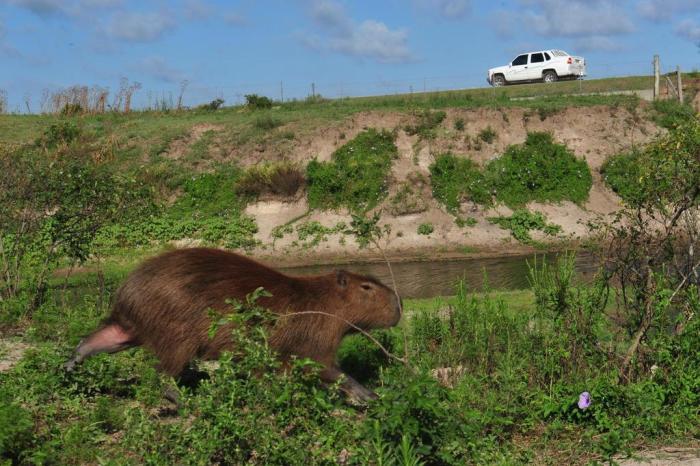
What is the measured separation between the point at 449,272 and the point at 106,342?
41.6 feet

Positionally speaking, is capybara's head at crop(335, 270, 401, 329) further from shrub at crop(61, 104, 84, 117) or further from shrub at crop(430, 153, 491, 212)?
shrub at crop(61, 104, 84, 117)

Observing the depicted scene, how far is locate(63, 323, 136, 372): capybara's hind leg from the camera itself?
6.29m

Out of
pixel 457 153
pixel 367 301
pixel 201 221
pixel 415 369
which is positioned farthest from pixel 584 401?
pixel 457 153

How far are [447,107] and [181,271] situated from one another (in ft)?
75.5

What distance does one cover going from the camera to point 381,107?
96.5 ft

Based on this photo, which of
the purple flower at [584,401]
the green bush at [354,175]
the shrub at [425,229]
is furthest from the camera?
the green bush at [354,175]

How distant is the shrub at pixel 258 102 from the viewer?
3444cm

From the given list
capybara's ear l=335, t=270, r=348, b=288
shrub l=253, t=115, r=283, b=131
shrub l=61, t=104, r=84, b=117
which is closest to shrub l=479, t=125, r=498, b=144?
shrub l=253, t=115, r=283, b=131

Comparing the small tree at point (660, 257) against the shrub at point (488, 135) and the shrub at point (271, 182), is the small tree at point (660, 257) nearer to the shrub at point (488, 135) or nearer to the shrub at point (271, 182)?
the shrub at point (271, 182)

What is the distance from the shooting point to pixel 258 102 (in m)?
34.5

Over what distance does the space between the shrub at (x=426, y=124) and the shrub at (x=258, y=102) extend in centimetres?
925

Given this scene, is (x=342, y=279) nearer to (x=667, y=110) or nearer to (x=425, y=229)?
(x=425, y=229)

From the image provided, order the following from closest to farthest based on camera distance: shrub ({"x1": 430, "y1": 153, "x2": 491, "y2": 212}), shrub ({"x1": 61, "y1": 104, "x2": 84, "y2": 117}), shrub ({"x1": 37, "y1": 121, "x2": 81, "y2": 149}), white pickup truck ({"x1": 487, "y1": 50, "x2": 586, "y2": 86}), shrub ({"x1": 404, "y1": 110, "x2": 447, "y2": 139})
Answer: shrub ({"x1": 430, "y1": 153, "x2": 491, "y2": 212}) < shrub ({"x1": 404, "y1": 110, "x2": 447, "y2": 139}) < shrub ({"x1": 37, "y1": 121, "x2": 81, "y2": 149}) < shrub ({"x1": 61, "y1": 104, "x2": 84, "y2": 117}) < white pickup truck ({"x1": 487, "y1": 50, "x2": 586, "y2": 86})

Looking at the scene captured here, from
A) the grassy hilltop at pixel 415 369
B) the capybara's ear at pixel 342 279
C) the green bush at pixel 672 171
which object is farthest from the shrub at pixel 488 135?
the capybara's ear at pixel 342 279
